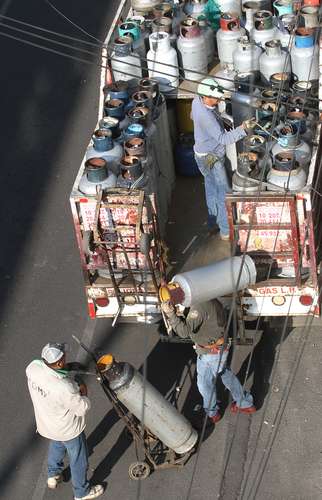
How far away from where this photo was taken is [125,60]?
456 inches

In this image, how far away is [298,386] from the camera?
9.97m

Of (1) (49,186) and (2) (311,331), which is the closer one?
(2) (311,331)

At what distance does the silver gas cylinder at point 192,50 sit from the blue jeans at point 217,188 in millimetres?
1453

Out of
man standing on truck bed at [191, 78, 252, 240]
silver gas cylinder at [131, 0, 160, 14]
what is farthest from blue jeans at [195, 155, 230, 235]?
silver gas cylinder at [131, 0, 160, 14]

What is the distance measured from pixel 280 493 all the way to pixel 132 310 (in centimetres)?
220

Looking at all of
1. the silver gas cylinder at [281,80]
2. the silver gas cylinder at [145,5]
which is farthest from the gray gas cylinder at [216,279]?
A: the silver gas cylinder at [145,5]

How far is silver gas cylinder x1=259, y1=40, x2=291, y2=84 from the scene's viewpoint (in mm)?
10992

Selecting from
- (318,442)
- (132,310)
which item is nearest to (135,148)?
(132,310)

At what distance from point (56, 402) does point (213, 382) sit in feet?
5.10

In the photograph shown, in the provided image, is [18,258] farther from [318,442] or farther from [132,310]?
[318,442]

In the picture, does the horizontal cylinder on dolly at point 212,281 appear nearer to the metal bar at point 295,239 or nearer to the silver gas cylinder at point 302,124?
the metal bar at point 295,239

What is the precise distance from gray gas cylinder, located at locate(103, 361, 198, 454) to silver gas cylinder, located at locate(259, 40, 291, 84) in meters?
3.82

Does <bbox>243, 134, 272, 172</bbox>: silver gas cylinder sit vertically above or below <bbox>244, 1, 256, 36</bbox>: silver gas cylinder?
below

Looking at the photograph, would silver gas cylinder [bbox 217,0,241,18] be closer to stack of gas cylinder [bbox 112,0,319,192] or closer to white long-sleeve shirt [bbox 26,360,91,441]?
stack of gas cylinder [bbox 112,0,319,192]
